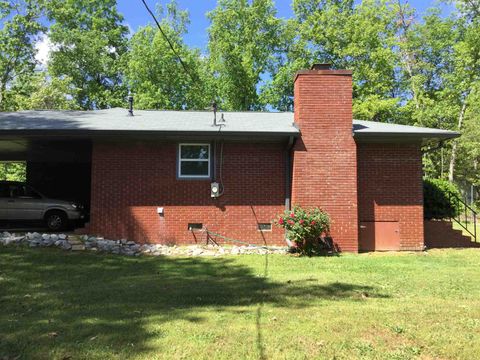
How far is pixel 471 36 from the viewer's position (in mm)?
33688

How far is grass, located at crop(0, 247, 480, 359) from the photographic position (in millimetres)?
4805

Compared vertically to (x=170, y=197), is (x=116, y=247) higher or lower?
lower

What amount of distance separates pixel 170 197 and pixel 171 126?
2.06m

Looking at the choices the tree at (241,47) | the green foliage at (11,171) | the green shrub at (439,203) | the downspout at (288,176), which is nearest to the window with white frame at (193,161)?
the downspout at (288,176)

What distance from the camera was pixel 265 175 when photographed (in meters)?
13.3

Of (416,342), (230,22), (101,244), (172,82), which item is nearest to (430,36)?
(230,22)

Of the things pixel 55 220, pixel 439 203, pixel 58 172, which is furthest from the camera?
pixel 58 172

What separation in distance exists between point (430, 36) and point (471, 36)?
428 cm

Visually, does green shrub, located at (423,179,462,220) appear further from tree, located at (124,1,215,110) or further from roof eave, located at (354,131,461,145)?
tree, located at (124,1,215,110)

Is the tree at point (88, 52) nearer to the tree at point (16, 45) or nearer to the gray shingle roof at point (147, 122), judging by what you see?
the tree at point (16, 45)

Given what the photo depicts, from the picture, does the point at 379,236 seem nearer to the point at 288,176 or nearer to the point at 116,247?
the point at 288,176

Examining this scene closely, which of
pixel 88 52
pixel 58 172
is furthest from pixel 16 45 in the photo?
pixel 58 172

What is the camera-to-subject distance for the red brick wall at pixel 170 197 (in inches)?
514

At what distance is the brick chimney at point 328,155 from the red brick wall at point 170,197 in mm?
857
